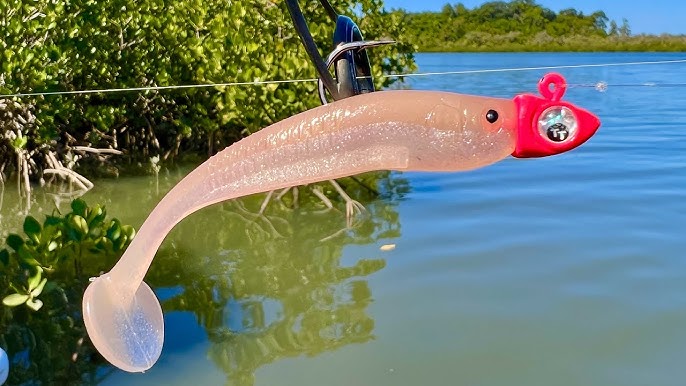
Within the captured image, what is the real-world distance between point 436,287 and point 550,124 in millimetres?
3730

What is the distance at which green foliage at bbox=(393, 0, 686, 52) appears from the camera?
52.8 metres

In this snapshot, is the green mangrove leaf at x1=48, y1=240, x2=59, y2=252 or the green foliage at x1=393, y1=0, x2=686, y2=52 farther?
the green foliage at x1=393, y1=0, x2=686, y2=52

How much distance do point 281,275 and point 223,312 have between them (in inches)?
31.5

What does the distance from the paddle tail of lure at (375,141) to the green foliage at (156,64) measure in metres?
5.51

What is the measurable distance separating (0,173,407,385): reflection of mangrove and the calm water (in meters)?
0.02

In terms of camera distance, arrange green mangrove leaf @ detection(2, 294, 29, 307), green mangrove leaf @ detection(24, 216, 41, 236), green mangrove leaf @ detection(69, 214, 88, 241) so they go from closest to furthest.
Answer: green mangrove leaf @ detection(2, 294, 29, 307) → green mangrove leaf @ detection(24, 216, 41, 236) → green mangrove leaf @ detection(69, 214, 88, 241)

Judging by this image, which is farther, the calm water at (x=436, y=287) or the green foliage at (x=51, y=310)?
the calm water at (x=436, y=287)

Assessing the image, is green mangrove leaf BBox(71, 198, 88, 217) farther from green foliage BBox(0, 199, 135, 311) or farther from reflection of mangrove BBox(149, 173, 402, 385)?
reflection of mangrove BBox(149, 173, 402, 385)

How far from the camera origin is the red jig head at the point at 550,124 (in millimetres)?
1345

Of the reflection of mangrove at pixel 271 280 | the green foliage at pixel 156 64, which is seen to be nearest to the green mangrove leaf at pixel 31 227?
the reflection of mangrove at pixel 271 280

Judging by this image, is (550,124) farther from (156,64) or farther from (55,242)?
(156,64)

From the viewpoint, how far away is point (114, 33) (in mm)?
8383

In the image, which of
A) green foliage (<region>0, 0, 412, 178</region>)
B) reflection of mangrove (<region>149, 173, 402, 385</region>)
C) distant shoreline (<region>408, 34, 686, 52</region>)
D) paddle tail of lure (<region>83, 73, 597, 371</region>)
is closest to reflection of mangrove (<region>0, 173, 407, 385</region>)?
reflection of mangrove (<region>149, 173, 402, 385</region>)

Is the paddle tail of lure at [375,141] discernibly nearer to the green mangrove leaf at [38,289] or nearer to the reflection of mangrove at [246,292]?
the green mangrove leaf at [38,289]
